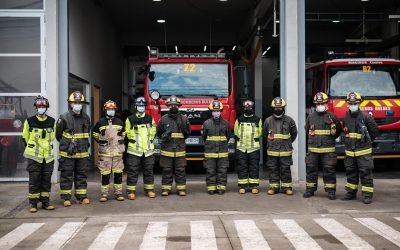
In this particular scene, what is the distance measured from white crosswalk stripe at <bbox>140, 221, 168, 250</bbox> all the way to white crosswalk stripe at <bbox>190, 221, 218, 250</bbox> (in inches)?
14.4

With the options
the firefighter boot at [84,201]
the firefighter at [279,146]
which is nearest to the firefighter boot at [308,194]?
the firefighter at [279,146]

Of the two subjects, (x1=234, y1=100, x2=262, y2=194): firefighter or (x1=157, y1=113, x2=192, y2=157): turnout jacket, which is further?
(x1=234, y1=100, x2=262, y2=194): firefighter

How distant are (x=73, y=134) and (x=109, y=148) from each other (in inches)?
28.2

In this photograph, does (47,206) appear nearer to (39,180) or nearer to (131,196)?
(39,180)

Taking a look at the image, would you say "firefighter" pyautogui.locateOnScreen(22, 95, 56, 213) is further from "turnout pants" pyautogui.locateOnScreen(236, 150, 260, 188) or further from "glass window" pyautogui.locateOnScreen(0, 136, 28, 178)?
"turnout pants" pyautogui.locateOnScreen(236, 150, 260, 188)

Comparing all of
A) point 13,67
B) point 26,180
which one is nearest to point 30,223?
point 26,180

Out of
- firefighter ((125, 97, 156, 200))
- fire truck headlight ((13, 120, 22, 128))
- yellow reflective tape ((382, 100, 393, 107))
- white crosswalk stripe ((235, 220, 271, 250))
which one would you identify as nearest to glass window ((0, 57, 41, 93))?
fire truck headlight ((13, 120, 22, 128))

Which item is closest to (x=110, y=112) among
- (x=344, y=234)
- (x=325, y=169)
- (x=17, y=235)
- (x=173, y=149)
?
(x=173, y=149)

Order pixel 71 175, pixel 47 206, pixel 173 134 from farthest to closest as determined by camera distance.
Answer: pixel 173 134, pixel 71 175, pixel 47 206

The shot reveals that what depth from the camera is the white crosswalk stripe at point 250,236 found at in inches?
263

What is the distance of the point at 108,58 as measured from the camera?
19.8 meters

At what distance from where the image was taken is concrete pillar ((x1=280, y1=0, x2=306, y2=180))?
12.2 m

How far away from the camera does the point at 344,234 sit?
7.28m

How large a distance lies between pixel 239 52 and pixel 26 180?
11.2m
